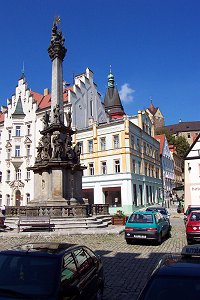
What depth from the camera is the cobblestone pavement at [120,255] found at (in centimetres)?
735

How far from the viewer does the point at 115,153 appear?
42.2 m

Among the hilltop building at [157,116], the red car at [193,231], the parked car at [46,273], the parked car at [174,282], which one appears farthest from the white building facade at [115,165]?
the hilltop building at [157,116]

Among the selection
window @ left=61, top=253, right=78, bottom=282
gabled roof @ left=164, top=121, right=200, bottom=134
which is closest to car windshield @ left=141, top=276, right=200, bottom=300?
window @ left=61, top=253, right=78, bottom=282

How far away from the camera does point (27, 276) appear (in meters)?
4.37

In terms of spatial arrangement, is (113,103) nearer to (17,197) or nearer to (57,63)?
(17,197)

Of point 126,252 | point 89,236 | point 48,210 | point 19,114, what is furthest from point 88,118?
point 126,252

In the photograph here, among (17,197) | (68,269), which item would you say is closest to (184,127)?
(17,197)

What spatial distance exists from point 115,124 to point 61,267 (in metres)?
38.6

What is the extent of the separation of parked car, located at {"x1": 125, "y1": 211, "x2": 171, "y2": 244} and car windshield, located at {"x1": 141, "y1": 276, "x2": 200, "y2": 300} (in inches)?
427

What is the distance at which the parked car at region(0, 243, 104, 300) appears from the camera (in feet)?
13.4

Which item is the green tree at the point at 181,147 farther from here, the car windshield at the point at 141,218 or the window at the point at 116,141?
the car windshield at the point at 141,218

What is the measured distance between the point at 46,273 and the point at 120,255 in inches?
298

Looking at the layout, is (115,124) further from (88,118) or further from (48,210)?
(48,210)

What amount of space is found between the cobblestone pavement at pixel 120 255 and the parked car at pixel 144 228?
389 mm
